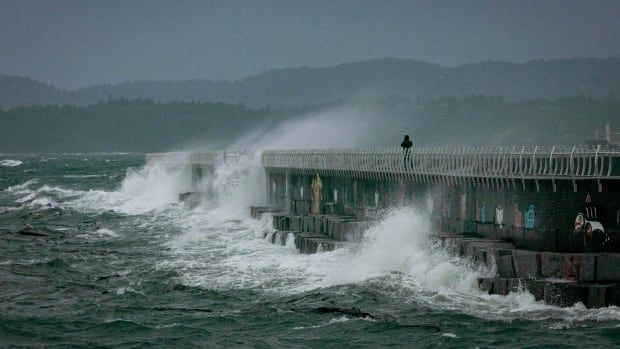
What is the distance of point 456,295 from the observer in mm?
24203

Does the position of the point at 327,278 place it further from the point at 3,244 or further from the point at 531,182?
the point at 3,244

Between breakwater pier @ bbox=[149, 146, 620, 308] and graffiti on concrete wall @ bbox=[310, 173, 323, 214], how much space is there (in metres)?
2.65

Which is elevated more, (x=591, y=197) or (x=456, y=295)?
(x=591, y=197)

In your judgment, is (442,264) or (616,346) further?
(442,264)

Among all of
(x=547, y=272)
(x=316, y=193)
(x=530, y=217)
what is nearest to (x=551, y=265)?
(x=547, y=272)

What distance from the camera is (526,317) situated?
2150 centimetres

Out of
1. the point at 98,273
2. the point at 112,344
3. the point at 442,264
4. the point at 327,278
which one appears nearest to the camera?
the point at 112,344

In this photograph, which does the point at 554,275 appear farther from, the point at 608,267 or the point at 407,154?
the point at 407,154

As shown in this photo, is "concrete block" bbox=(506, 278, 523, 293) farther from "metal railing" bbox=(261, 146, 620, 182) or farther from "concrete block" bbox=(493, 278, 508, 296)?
"metal railing" bbox=(261, 146, 620, 182)

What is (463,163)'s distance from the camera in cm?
3142

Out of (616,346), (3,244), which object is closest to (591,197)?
(616,346)

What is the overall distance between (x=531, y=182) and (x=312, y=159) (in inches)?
811

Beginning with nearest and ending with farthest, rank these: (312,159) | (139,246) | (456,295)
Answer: (456,295)
(139,246)
(312,159)

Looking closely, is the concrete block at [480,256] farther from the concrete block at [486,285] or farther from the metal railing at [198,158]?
the metal railing at [198,158]
